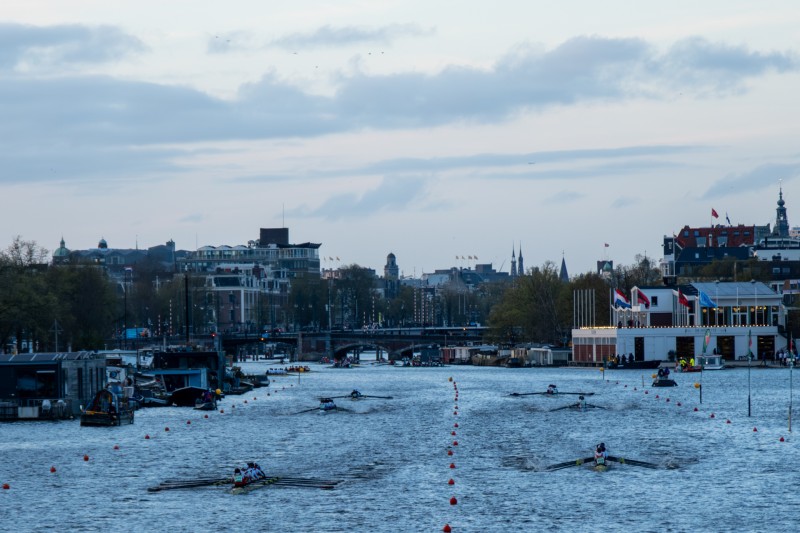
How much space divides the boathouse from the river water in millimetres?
1860

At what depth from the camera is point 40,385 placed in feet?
367

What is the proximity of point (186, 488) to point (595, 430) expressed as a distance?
3718 cm

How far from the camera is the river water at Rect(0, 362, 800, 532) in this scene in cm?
6197

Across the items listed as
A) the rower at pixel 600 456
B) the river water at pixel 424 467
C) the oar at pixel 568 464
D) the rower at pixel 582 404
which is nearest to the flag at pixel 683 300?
the river water at pixel 424 467

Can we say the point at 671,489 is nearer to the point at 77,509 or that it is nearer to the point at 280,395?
the point at 77,509

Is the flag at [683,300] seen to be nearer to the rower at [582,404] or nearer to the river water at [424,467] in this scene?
the river water at [424,467]

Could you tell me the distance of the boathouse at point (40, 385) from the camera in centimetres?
10988

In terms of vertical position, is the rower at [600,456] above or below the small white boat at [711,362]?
below

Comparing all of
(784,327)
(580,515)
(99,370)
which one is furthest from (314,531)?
(784,327)

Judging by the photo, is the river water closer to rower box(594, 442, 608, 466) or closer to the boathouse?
rower box(594, 442, 608, 466)

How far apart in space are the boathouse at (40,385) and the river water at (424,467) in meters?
1.86

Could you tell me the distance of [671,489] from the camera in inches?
2707

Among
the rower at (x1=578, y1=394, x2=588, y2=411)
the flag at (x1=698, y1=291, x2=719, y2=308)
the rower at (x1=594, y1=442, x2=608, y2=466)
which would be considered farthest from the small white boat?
the rower at (x1=594, y1=442, x2=608, y2=466)

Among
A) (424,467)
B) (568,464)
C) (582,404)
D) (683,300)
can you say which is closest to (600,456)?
(568,464)
